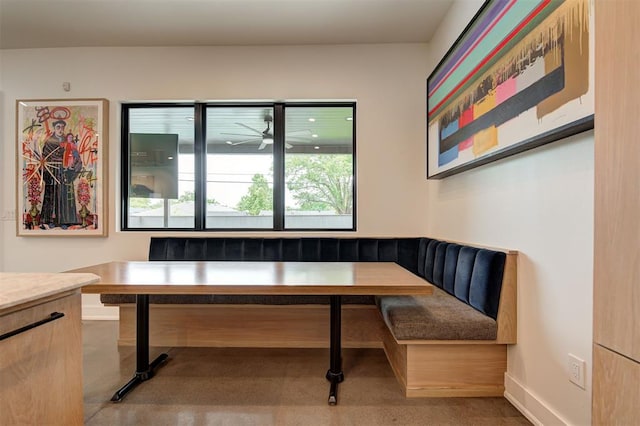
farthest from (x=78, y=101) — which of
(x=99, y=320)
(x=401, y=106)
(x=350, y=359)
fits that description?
(x=350, y=359)

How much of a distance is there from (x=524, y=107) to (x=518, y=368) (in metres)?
1.42

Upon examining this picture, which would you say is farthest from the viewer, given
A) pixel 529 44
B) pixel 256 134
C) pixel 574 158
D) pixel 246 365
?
pixel 256 134

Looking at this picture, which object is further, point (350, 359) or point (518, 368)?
point (350, 359)

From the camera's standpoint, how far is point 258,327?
103 inches

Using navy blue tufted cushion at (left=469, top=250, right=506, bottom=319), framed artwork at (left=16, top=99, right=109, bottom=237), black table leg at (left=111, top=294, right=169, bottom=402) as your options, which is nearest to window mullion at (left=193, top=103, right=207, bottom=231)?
framed artwork at (left=16, top=99, right=109, bottom=237)

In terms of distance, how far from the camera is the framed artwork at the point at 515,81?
123 centimetres

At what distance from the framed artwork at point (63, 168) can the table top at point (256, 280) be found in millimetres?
1465

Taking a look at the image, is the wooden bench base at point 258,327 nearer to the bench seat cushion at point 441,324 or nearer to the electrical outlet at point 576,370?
the bench seat cushion at point 441,324

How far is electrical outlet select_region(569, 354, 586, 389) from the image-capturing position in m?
1.32

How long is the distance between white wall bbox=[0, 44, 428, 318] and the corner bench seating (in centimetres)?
45

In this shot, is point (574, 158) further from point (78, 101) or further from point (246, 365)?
point (78, 101)

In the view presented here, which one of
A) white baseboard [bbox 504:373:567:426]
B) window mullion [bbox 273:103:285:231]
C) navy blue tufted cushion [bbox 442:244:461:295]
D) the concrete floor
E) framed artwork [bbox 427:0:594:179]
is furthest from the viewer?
window mullion [bbox 273:103:285:231]

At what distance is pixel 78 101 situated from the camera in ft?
10.4

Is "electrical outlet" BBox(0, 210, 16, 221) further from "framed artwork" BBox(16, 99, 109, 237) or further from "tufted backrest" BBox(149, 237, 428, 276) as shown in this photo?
"tufted backrest" BBox(149, 237, 428, 276)
